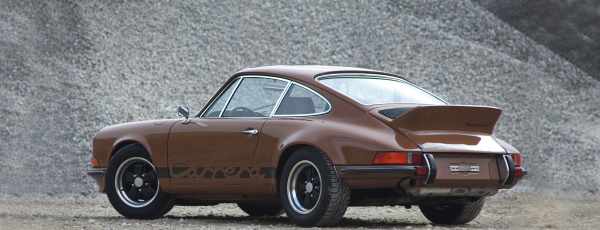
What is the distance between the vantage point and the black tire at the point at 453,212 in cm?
1070

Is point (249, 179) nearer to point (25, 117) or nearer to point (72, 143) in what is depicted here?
point (72, 143)

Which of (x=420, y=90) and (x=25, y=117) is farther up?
(x=420, y=90)

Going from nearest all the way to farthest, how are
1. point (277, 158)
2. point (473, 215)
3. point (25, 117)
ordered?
1. point (277, 158)
2. point (473, 215)
3. point (25, 117)

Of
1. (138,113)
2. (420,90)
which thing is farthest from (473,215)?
(138,113)

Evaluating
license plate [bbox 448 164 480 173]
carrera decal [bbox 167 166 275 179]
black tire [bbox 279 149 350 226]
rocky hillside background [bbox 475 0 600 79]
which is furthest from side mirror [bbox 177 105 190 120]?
rocky hillside background [bbox 475 0 600 79]

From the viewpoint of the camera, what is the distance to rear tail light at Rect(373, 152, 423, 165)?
923cm

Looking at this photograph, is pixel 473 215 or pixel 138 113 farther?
pixel 138 113

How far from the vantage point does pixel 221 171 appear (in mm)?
10547

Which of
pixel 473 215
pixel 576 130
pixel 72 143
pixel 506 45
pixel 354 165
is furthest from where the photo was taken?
pixel 506 45

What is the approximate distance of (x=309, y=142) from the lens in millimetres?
9625

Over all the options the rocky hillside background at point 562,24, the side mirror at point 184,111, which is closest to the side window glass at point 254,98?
the side mirror at point 184,111

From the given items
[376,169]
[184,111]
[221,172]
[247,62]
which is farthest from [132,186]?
[247,62]

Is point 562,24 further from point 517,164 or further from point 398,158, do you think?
point 398,158

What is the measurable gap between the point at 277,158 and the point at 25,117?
1458cm
